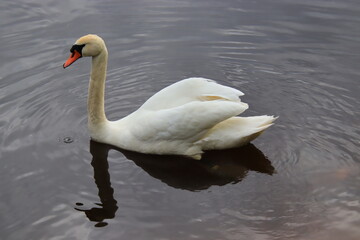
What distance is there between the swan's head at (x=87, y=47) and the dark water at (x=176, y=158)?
1.19 metres

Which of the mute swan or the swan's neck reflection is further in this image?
the mute swan

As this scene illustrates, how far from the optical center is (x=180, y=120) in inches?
285

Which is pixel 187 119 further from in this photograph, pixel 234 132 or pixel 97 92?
pixel 97 92

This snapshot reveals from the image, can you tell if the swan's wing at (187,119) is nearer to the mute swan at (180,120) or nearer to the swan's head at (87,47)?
the mute swan at (180,120)

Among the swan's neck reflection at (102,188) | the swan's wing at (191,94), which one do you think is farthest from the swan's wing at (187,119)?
the swan's neck reflection at (102,188)

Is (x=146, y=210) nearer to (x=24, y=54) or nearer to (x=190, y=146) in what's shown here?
(x=190, y=146)

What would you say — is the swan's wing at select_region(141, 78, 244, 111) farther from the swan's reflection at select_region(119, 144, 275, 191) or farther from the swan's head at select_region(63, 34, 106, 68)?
the swan's head at select_region(63, 34, 106, 68)

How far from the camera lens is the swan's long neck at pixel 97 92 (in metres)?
7.84

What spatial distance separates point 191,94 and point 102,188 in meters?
1.69

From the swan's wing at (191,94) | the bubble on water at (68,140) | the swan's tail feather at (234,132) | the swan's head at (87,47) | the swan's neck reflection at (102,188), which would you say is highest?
the swan's head at (87,47)

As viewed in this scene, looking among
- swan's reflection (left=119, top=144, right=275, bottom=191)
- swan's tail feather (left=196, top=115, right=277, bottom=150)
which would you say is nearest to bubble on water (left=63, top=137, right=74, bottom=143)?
swan's reflection (left=119, top=144, right=275, bottom=191)

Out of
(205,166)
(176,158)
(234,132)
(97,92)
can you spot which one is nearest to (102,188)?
(176,158)

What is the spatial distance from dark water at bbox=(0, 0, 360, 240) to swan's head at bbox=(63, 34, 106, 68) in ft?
3.91

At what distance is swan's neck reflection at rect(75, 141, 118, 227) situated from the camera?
6527 millimetres
